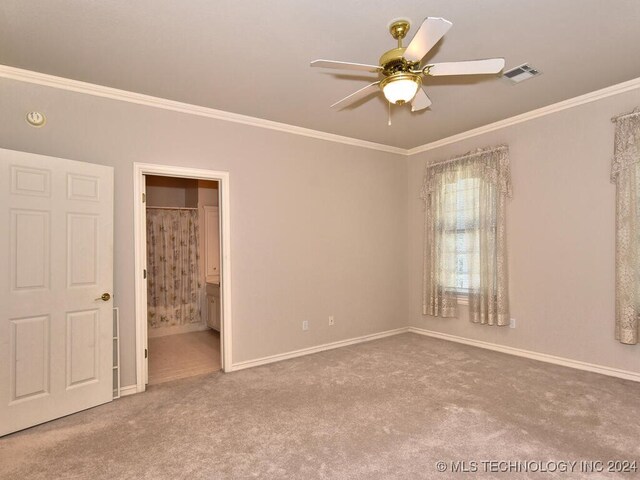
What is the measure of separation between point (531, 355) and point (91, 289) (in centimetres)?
465

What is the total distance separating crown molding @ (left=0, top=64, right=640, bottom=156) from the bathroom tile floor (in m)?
2.80

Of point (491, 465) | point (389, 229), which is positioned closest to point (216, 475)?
point (491, 465)

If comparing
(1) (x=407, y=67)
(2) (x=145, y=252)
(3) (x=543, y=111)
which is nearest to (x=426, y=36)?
(1) (x=407, y=67)

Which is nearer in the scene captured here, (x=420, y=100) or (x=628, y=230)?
(x=420, y=100)

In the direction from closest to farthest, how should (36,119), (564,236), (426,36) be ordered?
(426,36) < (36,119) < (564,236)

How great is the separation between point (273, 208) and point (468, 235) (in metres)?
2.58

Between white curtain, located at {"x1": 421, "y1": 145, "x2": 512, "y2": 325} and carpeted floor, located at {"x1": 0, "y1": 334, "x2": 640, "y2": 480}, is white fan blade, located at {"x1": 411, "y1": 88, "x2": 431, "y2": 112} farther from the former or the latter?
carpeted floor, located at {"x1": 0, "y1": 334, "x2": 640, "y2": 480}

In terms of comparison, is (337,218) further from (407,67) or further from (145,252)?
(407,67)

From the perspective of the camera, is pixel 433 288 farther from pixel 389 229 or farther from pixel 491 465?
pixel 491 465

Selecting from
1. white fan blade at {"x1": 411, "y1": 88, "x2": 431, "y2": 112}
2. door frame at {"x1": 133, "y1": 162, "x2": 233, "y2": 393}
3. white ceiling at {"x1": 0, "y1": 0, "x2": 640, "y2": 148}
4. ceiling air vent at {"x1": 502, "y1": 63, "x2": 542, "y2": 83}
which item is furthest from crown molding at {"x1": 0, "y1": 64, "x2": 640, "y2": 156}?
white fan blade at {"x1": 411, "y1": 88, "x2": 431, "y2": 112}

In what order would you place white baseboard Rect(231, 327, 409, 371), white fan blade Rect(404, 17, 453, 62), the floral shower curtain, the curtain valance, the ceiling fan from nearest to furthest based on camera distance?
white fan blade Rect(404, 17, 453, 62), the ceiling fan, white baseboard Rect(231, 327, 409, 371), the curtain valance, the floral shower curtain

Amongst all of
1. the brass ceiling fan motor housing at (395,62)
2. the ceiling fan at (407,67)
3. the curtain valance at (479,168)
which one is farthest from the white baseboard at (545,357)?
the brass ceiling fan motor housing at (395,62)

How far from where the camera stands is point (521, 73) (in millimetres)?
3121

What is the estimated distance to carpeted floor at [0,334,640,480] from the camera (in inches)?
85.5
